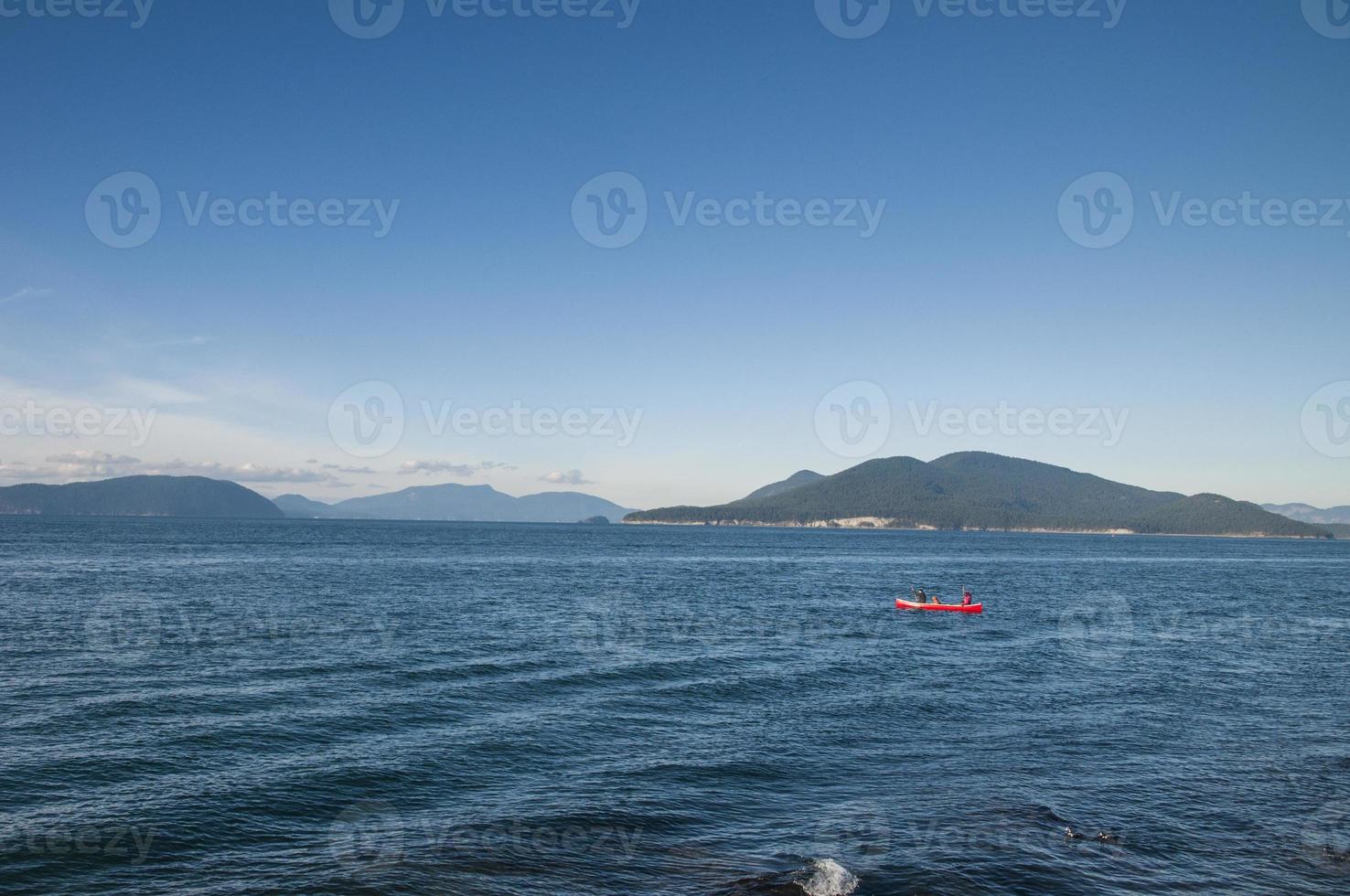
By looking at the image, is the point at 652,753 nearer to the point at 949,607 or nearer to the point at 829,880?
the point at 829,880

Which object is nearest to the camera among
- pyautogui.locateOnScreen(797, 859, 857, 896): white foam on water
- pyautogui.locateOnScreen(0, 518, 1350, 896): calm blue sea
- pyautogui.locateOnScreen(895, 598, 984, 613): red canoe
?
pyautogui.locateOnScreen(797, 859, 857, 896): white foam on water

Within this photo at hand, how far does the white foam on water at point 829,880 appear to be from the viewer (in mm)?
16812

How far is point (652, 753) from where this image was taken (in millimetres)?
26312

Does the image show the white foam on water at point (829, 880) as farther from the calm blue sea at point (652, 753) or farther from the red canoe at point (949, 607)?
the red canoe at point (949, 607)

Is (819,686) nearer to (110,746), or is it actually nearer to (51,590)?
(110,746)

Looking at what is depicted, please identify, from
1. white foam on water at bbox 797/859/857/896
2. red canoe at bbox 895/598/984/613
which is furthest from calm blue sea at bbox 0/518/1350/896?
red canoe at bbox 895/598/984/613

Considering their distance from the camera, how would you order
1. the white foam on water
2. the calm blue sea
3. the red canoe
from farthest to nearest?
the red canoe, the calm blue sea, the white foam on water

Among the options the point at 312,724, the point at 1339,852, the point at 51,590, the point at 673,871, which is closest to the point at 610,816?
the point at 673,871

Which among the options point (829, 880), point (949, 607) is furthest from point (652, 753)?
point (949, 607)

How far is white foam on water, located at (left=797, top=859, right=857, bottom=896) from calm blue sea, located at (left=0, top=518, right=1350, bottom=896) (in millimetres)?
79

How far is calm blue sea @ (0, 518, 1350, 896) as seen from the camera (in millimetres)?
18266

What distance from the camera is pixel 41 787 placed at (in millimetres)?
21750

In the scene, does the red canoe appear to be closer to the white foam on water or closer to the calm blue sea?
the calm blue sea

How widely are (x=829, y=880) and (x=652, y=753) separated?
32.7 feet
